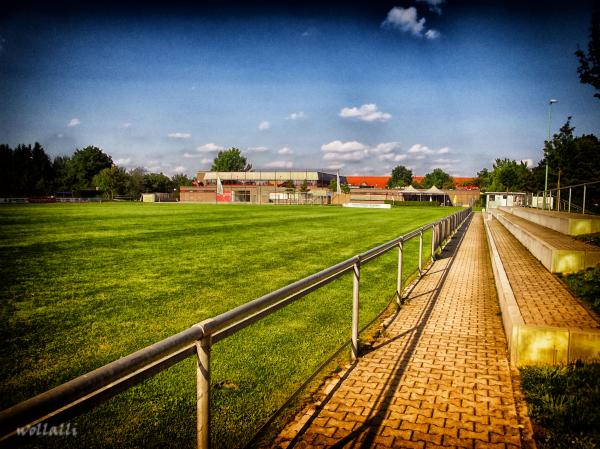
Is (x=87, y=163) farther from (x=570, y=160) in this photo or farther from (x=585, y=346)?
(x=585, y=346)

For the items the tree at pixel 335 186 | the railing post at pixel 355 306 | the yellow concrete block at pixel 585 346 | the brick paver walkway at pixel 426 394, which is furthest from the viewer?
the tree at pixel 335 186

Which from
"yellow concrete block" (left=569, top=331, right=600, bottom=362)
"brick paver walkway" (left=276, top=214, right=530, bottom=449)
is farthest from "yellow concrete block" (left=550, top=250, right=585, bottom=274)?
"yellow concrete block" (left=569, top=331, right=600, bottom=362)

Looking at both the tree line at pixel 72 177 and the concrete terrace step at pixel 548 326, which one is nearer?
the concrete terrace step at pixel 548 326

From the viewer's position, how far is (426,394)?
3.67m

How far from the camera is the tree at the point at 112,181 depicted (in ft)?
279

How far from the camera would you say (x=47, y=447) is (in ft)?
9.36

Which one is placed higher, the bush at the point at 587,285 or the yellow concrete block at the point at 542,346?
the bush at the point at 587,285

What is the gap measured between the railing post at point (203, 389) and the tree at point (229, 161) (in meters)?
131

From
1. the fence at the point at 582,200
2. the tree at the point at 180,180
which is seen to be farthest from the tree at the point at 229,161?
the fence at the point at 582,200

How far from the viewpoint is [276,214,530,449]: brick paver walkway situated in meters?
3.00

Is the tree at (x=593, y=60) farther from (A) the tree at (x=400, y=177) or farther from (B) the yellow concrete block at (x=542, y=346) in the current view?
(A) the tree at (x=400, y=177)

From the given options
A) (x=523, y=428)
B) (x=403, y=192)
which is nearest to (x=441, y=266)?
(x=523, y=428)

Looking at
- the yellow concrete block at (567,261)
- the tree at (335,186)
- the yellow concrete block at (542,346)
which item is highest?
the tree at (335,186)

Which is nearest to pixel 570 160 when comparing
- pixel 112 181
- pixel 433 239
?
pixel 433 239
